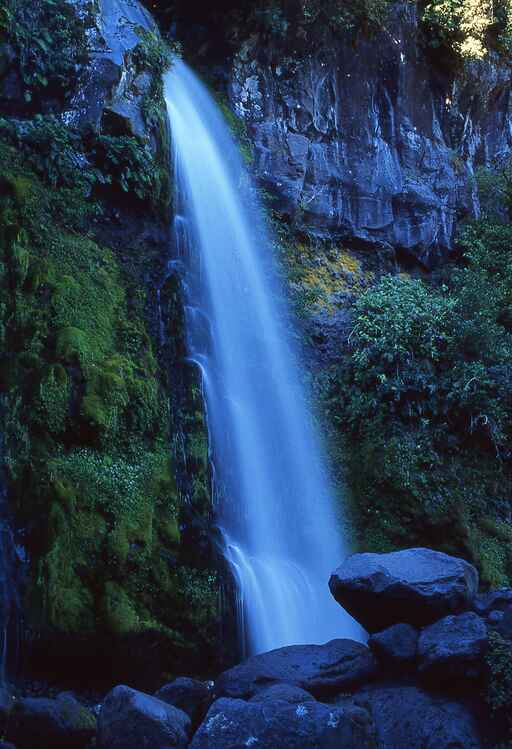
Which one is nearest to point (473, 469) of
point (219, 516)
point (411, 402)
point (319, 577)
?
point (411, 402)

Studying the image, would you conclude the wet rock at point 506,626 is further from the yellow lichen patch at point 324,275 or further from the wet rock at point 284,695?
the yellow lichen patch at point 324,275

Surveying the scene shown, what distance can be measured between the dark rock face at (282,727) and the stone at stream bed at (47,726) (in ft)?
3.18

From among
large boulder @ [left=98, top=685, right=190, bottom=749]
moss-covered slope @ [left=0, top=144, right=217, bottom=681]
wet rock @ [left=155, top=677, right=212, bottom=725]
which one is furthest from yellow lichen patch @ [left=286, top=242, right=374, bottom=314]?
Answer: large boulder @ [left=98, top=685, right=190, bottom=749]

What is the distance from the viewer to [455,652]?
202 inches

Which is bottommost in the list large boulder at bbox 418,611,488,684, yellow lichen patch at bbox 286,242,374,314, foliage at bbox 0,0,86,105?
large boulder at bbox 418,611,488,684

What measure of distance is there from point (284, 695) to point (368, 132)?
1179 centimetres

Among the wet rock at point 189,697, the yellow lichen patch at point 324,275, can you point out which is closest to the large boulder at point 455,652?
the wet rock at point 189,697

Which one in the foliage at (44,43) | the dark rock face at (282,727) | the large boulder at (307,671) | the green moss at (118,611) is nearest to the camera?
the dark rock face at (282,727)

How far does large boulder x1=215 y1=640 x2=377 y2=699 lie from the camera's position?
5402 millimetres

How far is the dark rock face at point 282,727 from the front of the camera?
167 inches

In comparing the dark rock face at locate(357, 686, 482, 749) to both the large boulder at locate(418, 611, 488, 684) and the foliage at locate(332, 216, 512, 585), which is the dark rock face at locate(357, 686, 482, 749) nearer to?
the large boulder at locate(418, 611, 488, 684)

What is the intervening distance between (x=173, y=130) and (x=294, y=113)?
325 centimetres

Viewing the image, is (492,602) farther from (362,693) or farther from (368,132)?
(368,132)

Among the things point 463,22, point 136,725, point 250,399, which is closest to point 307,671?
point 136,725
